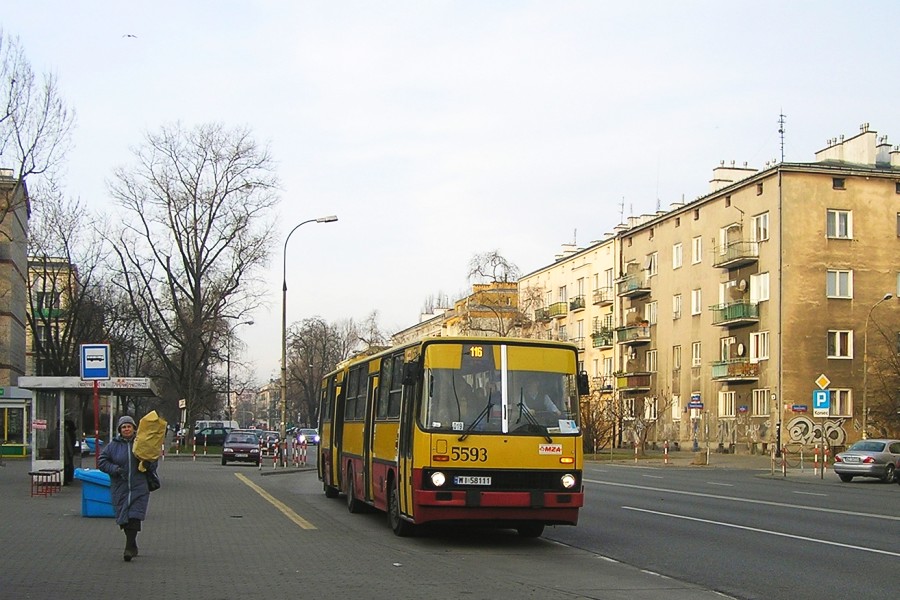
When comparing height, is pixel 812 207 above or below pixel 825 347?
above

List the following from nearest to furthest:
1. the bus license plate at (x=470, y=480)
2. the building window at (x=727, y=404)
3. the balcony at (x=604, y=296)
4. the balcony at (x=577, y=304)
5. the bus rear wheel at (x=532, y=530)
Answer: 1. the bus license plate at (x=470, y=480)
2. the bus rear wheel at (x=532, y=530)
3. the building window at (x=727, y=404)
4. the balcony at (x=604, y=296)
5. the balcony at (x=577, y=304)

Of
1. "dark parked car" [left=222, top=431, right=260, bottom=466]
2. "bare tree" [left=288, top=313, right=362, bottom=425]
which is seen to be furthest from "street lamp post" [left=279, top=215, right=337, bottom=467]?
"bare tree" [left=288, top=313, right=362, bottom=425]

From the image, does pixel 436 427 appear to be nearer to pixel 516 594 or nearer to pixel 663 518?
pixel 516 594

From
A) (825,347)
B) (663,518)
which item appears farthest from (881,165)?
(663,518)

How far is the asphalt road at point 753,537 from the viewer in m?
12.2

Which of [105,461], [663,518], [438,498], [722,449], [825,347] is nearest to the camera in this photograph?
[105,461]

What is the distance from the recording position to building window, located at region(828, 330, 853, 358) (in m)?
57.4

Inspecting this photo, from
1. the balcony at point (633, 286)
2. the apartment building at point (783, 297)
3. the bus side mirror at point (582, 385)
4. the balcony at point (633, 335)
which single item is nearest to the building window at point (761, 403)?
the apartment building at point (783, 297)

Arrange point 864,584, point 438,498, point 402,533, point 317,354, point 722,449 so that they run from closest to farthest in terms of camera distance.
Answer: point 864,584
point 438,498
point 402,533
point 722,449
point 317,354

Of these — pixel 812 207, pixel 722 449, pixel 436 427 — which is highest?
pixel 812 207

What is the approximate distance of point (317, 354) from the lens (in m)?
136

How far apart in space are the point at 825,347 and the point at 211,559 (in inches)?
1906

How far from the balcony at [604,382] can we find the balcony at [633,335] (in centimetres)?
419

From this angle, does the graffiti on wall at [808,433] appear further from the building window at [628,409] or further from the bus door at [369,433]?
the building window at [628,409]
